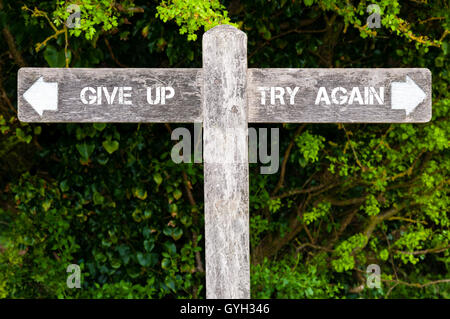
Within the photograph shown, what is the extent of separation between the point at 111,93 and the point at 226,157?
1.76ft

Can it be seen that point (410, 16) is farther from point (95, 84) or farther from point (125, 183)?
point (95, 84)

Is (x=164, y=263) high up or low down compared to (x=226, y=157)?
down

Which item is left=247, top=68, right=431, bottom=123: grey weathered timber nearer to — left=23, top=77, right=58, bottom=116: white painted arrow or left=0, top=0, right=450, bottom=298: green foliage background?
left=23, top=77, right=58, bottom=116: white painted arrow

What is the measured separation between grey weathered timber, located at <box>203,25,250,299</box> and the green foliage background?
5.18 feet

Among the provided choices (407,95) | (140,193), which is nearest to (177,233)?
(140,193)

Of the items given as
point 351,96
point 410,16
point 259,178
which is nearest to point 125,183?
point 259,178

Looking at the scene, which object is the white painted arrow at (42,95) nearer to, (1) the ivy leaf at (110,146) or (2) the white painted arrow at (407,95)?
(2) the white painted arrow at (407,95)

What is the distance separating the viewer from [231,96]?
7.06 feet

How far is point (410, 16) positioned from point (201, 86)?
3005 mm

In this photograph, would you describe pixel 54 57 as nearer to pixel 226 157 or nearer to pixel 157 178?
pixel 157 178

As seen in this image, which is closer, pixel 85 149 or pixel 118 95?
pixel 118 95

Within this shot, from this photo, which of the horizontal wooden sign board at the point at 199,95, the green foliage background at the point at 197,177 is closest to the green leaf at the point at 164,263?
the green foliage background at the point at 197,177

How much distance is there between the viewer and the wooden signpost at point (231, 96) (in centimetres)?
216

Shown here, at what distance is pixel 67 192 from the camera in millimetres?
4293
